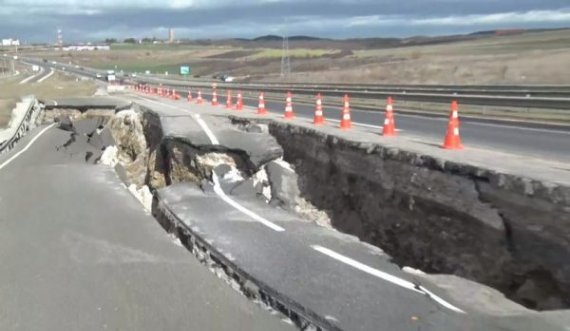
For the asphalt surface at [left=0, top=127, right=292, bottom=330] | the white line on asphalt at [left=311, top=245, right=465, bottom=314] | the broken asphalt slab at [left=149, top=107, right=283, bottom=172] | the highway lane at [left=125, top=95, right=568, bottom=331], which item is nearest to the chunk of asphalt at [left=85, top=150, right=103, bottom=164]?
the broken asphalt slab at [left=149, top=107, right=283, bottom=172]

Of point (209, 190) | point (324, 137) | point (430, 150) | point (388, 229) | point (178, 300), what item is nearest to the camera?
point (178, 300)

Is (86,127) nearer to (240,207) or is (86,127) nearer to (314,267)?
(240,207)

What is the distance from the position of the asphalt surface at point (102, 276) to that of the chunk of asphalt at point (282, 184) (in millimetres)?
2932

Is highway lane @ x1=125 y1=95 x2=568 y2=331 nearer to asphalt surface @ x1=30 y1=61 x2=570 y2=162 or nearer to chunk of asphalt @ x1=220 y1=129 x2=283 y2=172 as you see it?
chunk of asphalt @ x1=220 y1=129 x2=283 y2=172

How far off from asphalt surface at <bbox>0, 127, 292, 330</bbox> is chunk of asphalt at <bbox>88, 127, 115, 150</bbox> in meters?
11.4

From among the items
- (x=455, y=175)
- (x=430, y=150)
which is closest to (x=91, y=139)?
(x=430, y=150)

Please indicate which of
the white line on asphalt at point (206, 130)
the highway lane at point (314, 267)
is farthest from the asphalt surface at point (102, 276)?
the white line on asphalt at point (206, 130)

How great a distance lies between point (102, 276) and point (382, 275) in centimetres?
297

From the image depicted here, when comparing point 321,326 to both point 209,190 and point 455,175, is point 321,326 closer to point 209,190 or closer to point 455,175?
point 455,175

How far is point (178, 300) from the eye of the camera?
6.55 meters

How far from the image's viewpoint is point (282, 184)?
14.1m

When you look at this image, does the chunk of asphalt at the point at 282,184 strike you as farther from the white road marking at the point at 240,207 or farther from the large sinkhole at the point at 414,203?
the white road marking at the point at 240,207

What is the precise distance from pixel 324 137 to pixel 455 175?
204 inches

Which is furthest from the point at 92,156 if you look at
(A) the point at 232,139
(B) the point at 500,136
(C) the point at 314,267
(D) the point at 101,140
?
(C) the point at 314,267
